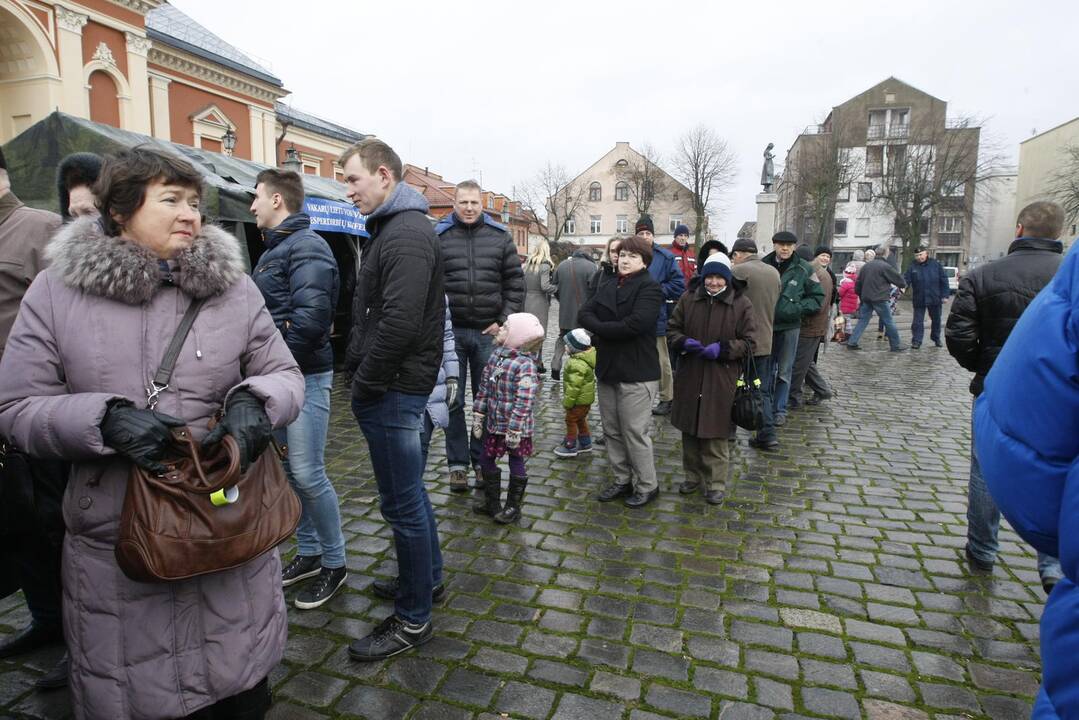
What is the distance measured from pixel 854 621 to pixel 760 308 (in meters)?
3.61

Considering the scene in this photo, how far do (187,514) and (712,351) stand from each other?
381 centimetres

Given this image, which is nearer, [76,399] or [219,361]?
[76,399]

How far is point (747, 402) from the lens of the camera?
500 cm

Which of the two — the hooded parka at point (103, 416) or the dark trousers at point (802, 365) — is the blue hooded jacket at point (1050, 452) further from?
the dark trousers at point (802, 365)

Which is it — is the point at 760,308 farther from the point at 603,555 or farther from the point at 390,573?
the point at 390,573

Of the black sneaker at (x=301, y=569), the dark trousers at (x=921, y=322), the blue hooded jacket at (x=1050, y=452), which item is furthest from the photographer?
the dark trousers at (x=921, y=322)

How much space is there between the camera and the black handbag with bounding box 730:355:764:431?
4.99 m

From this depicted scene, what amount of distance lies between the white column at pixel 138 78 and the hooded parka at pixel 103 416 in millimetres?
25412

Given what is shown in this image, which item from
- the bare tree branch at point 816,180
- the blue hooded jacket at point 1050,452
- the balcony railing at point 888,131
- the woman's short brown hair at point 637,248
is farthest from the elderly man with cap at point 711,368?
the balcony railing at point 888,131

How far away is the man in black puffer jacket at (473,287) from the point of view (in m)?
5.01

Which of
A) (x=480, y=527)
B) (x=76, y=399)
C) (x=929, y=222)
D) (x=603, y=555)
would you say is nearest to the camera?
(x=76, y=399)

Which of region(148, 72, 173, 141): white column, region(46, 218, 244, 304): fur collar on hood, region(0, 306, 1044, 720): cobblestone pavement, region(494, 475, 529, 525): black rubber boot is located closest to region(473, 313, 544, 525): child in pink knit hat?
region(494, 475, 529, 525): black rubber boot

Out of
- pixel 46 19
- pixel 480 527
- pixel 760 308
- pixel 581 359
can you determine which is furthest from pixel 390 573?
pixel 46 19

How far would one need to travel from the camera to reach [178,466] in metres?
1.77
